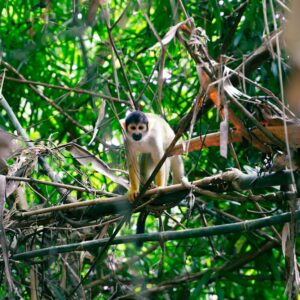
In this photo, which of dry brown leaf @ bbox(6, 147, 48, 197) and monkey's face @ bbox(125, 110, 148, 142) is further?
monkey's face @ bbox(125, 110, 148, 142)

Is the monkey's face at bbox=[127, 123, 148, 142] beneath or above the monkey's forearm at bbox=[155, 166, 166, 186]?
above

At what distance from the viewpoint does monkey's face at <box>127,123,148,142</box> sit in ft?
15.5

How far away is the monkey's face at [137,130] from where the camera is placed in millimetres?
4727

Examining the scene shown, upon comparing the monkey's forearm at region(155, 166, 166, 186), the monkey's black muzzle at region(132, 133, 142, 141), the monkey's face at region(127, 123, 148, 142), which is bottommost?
the monkey's forearm at region(155, 166, 166, 186)

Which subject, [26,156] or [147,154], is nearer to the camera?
[26,156]

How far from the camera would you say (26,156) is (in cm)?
364

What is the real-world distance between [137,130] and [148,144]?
20 centimetres

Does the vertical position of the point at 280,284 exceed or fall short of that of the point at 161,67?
it falls short

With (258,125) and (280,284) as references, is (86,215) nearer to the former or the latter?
(258,125)

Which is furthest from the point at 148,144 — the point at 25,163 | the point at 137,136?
the point at 25,163

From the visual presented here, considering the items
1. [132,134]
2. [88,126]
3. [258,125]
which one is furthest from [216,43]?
[258,125]

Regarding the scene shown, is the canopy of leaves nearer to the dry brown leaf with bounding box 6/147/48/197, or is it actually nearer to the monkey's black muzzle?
the dry brown leaf with bounding box 6/147/48/197

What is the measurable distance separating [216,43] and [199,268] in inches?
89.9

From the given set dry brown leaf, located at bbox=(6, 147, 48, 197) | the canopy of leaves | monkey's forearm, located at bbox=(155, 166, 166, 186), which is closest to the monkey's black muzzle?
the canopy of leaves
